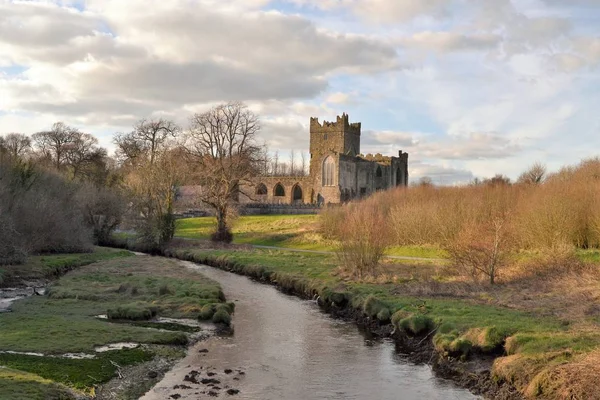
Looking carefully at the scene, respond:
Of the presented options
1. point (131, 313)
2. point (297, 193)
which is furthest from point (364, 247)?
point (297, 193)

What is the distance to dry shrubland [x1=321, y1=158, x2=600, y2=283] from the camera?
27609mm

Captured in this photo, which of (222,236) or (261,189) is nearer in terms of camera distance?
(222,236)

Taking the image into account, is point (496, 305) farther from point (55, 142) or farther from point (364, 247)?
point (55, 142)

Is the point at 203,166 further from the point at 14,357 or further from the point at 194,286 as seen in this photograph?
the point at 14,357

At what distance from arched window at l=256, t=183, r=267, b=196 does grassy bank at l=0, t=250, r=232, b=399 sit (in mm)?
61382

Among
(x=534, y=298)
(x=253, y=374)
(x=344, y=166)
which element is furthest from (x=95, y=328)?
(x=344, y=166)

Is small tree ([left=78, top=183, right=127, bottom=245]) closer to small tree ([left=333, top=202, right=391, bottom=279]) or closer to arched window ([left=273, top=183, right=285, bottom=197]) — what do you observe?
small tree ([left=333, top=202, right=391, bottom=279])

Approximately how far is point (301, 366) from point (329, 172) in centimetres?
7493

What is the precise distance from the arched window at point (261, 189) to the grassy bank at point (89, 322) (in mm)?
61382

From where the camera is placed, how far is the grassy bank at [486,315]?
47.0 ft

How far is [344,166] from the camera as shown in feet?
296

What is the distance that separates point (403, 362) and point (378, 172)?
262ft

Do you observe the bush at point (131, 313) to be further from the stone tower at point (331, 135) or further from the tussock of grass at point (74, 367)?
the stone tower at point (331, 135)

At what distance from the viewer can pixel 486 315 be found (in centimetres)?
1981
